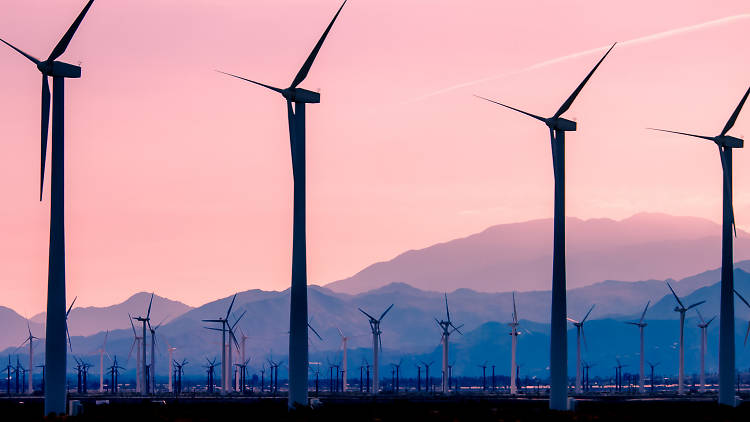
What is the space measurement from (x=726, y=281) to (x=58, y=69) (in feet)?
193

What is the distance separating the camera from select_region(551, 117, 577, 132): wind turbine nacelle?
108m

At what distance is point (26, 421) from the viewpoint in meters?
88.8

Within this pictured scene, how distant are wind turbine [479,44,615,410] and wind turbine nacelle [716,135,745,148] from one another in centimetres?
1818

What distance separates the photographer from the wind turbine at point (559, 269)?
3932 inches

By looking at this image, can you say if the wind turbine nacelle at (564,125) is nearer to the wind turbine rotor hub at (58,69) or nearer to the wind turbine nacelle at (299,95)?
the wind turbine nacelle at (299,95)

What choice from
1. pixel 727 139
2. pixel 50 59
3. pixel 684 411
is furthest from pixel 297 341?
pixel 727 139

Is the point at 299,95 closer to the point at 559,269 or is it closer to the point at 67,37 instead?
the point at 67,37

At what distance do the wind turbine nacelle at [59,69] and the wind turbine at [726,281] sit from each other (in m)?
53.3

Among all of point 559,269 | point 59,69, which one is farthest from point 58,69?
point 559,269

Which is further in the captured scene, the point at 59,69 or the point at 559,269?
the point at 559,269

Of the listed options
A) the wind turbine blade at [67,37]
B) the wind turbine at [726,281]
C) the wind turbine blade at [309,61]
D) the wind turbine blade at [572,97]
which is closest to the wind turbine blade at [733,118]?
the wind turbine at [726,281]

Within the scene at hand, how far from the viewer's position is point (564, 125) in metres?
108

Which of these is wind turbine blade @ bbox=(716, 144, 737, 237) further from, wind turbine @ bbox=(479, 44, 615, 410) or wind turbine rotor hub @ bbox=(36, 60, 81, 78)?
wind turbine rotor hub @ bbox=(36, 60, 81, 78)

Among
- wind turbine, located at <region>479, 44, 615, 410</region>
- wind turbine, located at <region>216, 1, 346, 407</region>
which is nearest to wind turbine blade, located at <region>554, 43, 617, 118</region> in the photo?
wind turbine, located at <region>479, 44, 615, 410</region>
